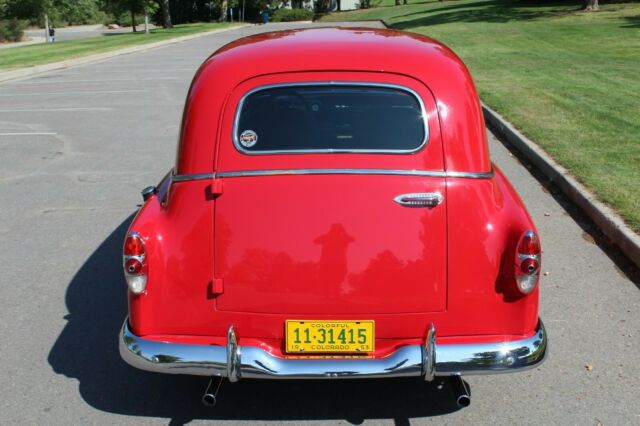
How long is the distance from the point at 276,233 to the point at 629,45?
21242 mm

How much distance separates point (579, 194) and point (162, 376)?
471 centimetres

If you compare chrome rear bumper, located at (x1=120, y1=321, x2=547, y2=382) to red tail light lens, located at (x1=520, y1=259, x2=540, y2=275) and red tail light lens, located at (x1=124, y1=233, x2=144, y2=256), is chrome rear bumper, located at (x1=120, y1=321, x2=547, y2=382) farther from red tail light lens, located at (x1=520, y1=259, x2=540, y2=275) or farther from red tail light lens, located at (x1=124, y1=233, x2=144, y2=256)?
red tail light lens, located at (x1=124, y1=233, x2=144, y2=256)

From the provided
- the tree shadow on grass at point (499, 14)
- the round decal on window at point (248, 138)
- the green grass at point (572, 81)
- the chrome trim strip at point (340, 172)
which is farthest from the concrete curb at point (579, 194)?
the tree shadow on grass at point (499, 14)

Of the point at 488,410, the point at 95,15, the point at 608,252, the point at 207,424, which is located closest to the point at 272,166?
the point at 207,424

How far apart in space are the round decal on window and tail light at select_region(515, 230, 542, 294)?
1.39 m

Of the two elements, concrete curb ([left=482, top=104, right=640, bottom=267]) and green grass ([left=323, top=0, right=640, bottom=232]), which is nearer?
concrete curb ([left=482, top=104, right=640, bottom=267])

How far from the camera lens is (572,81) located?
592 inches

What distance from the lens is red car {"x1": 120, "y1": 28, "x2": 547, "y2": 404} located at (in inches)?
138

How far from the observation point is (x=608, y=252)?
612cm

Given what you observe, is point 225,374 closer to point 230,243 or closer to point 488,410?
point 230,243

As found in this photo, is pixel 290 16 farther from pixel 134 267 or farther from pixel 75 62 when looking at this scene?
pixel 134 267

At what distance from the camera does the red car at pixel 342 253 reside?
11.5 ft

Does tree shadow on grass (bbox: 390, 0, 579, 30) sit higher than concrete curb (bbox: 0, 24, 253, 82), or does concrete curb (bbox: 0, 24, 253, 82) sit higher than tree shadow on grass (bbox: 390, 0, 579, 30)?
tree shadow on grass (bbox: 390, 0, 579, 30)

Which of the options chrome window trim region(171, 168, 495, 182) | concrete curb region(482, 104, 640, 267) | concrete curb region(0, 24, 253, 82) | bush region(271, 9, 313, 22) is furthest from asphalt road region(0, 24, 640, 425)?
bush region(271, 9, 313, 22)
